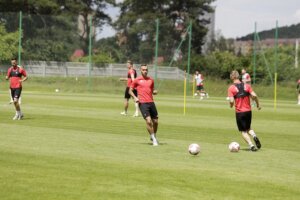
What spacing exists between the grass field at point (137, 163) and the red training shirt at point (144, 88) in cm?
120

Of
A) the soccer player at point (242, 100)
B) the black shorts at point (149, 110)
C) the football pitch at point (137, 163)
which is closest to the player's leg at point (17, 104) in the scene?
the football pitch at point (137, 163)

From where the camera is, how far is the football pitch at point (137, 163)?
10.9 m

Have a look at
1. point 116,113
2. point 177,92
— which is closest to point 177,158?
point 116,113

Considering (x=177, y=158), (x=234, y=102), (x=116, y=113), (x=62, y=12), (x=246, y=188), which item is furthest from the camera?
(x=62, y=12)

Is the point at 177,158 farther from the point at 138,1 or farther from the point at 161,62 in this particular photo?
the point at 138,1

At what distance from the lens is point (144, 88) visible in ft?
63.0

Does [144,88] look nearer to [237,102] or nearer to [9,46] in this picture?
[237,102]

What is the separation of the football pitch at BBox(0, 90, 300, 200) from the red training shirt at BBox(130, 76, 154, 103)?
3.90ft

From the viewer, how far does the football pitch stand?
10.9m

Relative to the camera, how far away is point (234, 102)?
59.3 ft

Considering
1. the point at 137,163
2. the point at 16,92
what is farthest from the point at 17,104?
the point at 137,163

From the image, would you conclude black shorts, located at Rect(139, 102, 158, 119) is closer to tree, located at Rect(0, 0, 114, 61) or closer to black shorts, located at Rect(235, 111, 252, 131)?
black shorts, located at Rect(235, 111, 252, 131)

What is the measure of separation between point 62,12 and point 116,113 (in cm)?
6474

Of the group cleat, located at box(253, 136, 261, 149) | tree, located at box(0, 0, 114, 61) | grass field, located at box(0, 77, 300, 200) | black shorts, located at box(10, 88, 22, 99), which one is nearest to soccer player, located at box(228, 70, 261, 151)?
cleat, located at box(253, 136, 261, 149)
